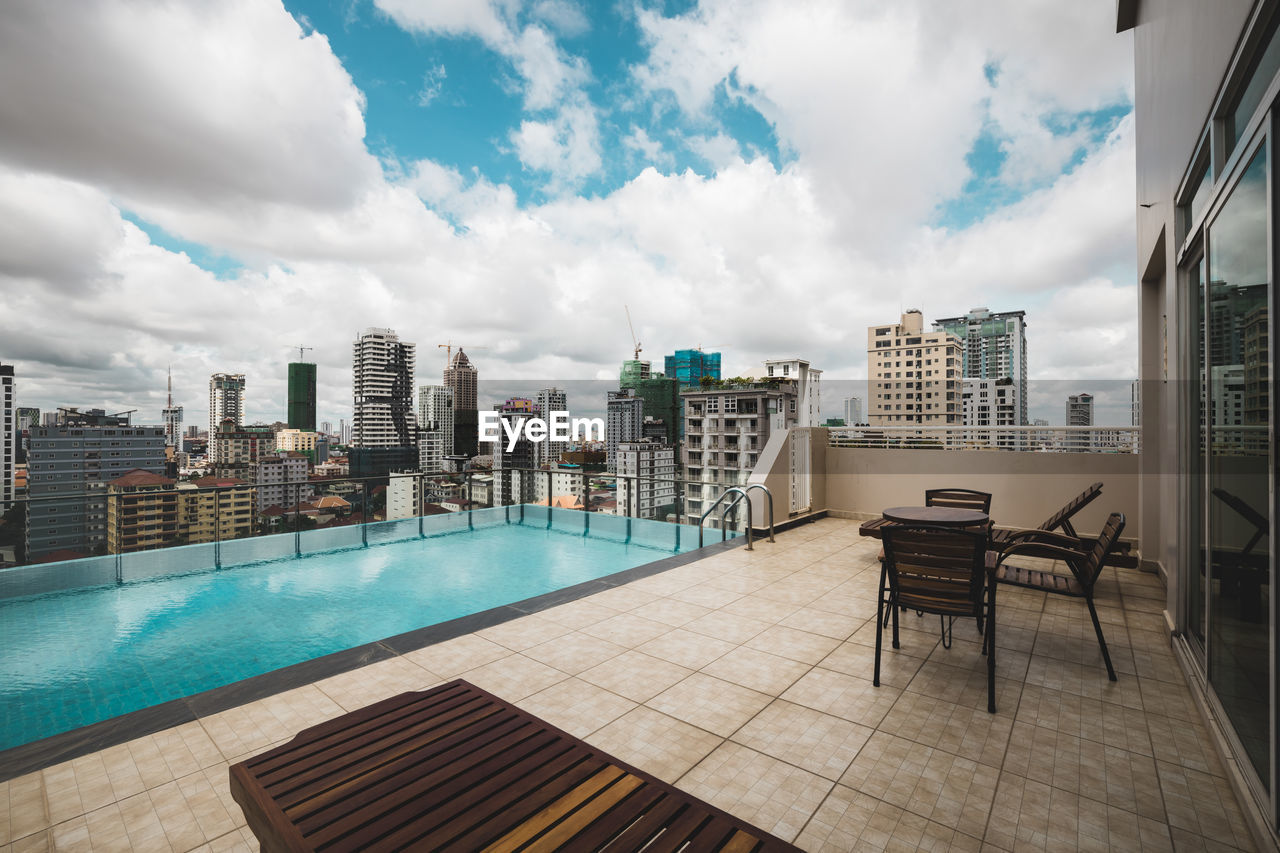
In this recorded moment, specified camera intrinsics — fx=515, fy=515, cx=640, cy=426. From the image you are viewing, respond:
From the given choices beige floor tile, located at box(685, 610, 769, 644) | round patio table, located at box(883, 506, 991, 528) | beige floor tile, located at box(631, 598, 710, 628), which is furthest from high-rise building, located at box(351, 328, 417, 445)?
round patio table, located at box(883, 506, 991, 528)

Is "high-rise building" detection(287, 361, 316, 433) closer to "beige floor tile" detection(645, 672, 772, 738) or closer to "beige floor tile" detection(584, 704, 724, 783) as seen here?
"beige floor tile" detection(645, 672, 772, 738)

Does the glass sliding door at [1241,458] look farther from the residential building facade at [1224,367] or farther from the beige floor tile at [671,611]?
the beige floor tile at [671,611]

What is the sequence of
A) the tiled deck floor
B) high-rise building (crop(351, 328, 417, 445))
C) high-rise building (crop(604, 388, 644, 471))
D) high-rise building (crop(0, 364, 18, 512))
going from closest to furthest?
the tiled deck floor
high-rise building (crop(0, 364, 18, 512))
high-rise building (crop(351, 328, 417, 445))
high-rise building (crop(604, 388, 644, 471))

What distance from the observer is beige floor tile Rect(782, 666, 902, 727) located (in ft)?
9.09

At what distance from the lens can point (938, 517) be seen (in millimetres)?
4504

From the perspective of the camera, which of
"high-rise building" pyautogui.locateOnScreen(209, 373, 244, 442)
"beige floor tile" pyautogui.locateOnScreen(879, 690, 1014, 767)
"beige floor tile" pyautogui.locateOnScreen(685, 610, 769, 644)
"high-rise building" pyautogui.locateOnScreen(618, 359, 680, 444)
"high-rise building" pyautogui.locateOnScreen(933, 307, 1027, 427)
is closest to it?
"beige floor tile" pyautogui.locateOnScreen(879, 690, 1014, 767)

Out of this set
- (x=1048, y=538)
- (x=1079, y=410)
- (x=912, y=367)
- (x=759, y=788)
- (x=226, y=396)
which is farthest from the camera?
(x=912, y=367)

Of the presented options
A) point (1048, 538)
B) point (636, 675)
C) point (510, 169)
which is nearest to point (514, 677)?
point (636, 675)

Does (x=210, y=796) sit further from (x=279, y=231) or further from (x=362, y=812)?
(x=279, y=231)

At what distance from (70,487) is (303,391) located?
2921cm

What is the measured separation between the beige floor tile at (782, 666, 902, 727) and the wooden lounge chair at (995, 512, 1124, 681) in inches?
43.8

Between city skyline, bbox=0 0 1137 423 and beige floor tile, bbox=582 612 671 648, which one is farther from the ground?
city skyline, bbox=0 0 1137 423

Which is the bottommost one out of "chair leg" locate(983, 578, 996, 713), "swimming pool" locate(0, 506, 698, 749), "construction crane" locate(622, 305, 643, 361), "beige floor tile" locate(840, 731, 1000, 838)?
"swimming pool" locate(0, 506, 698, 749)

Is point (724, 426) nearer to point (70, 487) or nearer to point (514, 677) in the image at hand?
point (70, 487)
